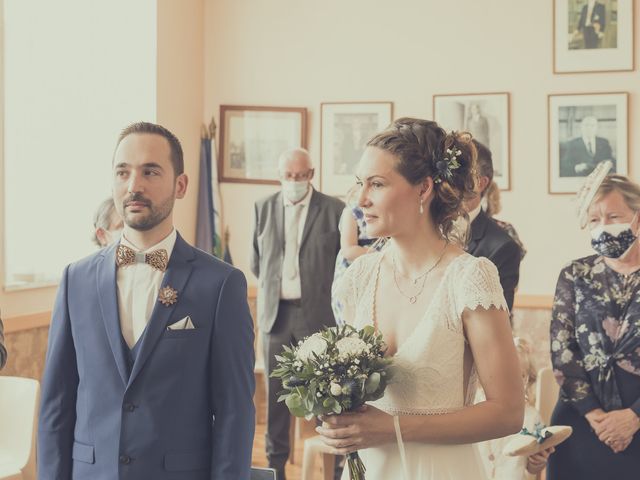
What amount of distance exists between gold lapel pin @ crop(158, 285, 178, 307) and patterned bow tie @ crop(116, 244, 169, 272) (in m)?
0.07

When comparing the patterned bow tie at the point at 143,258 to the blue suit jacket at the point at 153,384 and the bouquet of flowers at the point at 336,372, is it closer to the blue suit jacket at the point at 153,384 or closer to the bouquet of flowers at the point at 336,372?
the blue suit jacket at the point at 153,384

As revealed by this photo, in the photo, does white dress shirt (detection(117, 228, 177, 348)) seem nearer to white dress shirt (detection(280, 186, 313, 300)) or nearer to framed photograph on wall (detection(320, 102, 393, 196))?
white dress shirt (detection(280, 186, 313, 300))

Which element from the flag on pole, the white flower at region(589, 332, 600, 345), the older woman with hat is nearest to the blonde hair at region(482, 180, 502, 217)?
the older woman with hat

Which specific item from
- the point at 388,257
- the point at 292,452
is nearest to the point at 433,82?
the point at 292,452

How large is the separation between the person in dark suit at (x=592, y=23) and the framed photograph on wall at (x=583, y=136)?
0.43 meters

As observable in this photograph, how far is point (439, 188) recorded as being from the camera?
2.37m

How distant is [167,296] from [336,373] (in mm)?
516

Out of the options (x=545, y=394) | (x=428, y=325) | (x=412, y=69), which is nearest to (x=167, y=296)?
(x=428, y=325)

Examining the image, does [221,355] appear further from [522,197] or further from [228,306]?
[522,197]

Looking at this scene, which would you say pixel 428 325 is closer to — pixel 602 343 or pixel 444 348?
pixel 444 348

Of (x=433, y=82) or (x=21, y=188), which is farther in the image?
(x=433, y=82)

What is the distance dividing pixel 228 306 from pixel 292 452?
13.6ft

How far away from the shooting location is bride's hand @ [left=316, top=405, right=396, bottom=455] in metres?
2.20

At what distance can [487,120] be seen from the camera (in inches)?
289
